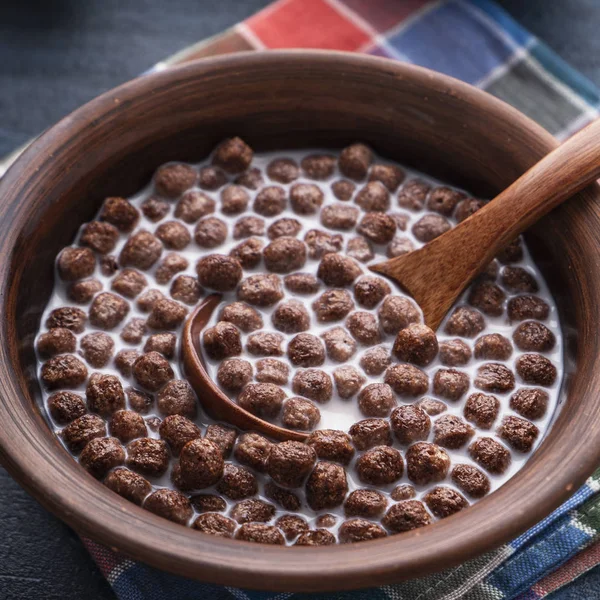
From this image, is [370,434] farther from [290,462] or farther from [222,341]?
[222,341]

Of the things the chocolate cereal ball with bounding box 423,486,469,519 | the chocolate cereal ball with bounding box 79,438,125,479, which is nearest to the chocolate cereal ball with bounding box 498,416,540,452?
the chocolate cereal ball with bounding box 423,486,469,519

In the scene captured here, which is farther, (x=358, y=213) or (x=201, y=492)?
(x=358, y=213)

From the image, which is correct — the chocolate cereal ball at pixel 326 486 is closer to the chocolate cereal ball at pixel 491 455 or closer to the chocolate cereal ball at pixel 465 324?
the chocolate cereal ball at pixel 491 455

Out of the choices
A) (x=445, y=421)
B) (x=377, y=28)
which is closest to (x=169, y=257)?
(x=445, y=421)

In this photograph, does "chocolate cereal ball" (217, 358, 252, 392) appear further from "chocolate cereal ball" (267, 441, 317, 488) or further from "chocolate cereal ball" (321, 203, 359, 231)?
"chocolate cereal ball" (321, 203, 359, 231)

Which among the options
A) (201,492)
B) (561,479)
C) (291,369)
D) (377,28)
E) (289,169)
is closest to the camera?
(561,479)

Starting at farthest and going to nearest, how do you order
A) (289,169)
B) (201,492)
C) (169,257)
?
(289,169) → (169,257) → (201,492)

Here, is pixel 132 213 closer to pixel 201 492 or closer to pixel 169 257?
pixel 169 257

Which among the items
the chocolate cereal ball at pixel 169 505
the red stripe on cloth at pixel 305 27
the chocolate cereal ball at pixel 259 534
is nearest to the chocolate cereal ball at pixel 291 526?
the chocolate cereal ball at pixel 259 534
